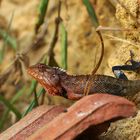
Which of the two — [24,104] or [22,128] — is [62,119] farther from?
[24,104]

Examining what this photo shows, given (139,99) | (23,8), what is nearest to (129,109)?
(139,99)

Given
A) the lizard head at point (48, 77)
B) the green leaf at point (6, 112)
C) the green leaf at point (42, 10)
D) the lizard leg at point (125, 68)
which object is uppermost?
the green leaf at point (42, 10)

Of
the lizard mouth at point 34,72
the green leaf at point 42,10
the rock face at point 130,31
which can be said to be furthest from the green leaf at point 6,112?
the rock face at point 130,31

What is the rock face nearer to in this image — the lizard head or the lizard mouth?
the lizard head

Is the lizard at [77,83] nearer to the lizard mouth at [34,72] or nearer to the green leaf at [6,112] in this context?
the lizard mouth at [34,72]

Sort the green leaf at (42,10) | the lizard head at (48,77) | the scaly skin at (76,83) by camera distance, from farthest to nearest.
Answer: the green leaf at (42,10)
the lizard head at (48,77)
the scaly skin at (76,83)

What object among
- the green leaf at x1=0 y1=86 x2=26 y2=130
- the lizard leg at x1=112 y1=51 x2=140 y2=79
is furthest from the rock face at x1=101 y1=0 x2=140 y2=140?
the green leaf at x1=0 y1=86 x2=26 y2=130

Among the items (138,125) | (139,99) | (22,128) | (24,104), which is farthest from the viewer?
(24,104)

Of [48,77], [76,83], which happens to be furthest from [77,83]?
[48,77]
